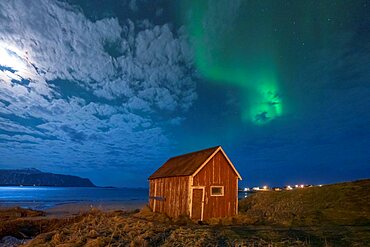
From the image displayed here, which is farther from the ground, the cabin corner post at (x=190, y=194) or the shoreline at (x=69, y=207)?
the cabin corner post at (x=190, y=194)

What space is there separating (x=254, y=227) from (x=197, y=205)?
597 cm

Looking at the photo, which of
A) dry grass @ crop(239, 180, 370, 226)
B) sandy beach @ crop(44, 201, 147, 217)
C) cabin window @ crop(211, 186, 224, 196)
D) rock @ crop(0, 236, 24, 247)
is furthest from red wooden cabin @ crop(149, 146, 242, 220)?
sandy beach @ crop(44, 201, 147, 217)

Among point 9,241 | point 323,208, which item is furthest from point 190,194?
point 9,241

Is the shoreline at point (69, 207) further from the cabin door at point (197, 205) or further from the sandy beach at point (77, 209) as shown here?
the cabin door at point (197, 205)

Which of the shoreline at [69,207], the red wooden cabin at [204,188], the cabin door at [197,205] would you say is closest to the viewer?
the cabin door at [197,205]

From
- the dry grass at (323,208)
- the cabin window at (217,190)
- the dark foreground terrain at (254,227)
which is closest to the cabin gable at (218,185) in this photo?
the cabin window at (217,190)

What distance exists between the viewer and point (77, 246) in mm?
12984

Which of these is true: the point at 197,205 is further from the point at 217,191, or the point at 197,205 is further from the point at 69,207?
the point at 69,207

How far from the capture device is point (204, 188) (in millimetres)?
23391

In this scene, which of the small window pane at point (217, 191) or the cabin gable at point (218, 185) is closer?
the cabin gable at point (218, 185)

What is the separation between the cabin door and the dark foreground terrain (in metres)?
0.96

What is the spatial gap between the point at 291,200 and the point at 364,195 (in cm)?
766

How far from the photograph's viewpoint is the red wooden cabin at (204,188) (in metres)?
23.0

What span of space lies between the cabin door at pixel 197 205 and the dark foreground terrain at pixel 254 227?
3.13 ft
